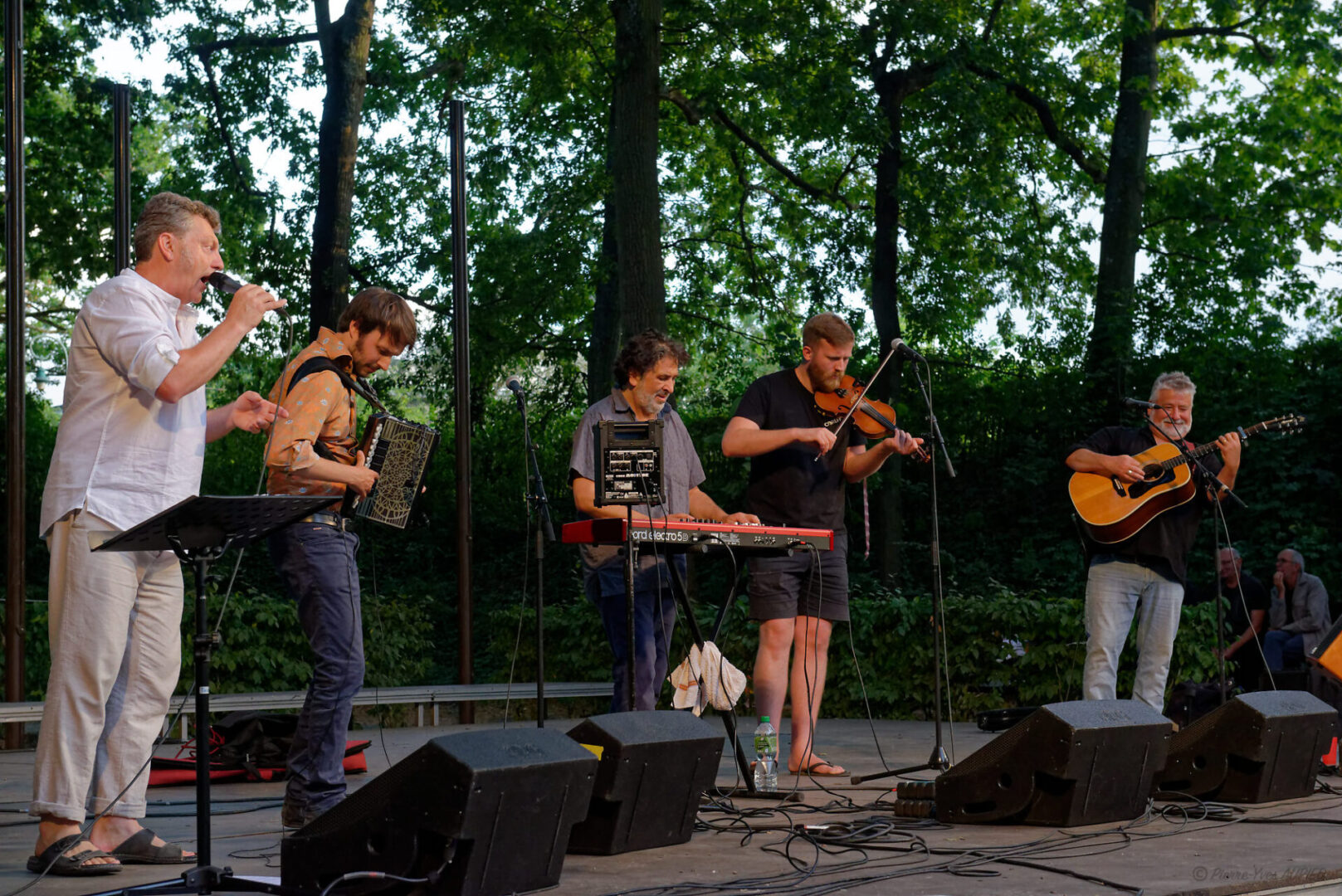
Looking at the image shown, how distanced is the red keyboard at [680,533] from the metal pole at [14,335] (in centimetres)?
506

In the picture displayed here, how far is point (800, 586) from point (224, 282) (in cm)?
308

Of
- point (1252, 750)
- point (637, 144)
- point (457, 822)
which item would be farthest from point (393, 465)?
point (637, 144)

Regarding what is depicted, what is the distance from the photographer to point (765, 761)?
17.9 feet

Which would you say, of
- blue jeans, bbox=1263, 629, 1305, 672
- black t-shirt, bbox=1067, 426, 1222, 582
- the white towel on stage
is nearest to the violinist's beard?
the white towel on stage

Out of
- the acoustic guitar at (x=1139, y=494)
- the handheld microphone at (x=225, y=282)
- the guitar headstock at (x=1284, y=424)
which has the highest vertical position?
the handheld microphone at (x=225, y=282)

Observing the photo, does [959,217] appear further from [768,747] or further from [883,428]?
[768,747]

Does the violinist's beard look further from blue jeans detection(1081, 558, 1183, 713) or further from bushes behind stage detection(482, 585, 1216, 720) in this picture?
bushes behind stage detection(482, 585, 1216, 720)

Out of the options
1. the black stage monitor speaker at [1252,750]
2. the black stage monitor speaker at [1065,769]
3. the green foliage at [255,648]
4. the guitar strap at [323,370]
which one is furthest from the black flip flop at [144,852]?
the green foliage at [255,648]

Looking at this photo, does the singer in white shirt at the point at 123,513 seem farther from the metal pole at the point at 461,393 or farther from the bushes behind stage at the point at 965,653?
the bushes behind stage at the point at 965,653

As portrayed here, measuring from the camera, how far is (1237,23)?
16172mm

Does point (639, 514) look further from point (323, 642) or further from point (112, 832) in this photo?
point (112, 832)

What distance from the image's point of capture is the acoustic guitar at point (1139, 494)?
21.7 ft

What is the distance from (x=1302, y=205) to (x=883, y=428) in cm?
1218

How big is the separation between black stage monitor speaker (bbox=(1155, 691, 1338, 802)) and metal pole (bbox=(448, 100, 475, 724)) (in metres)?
5.82
